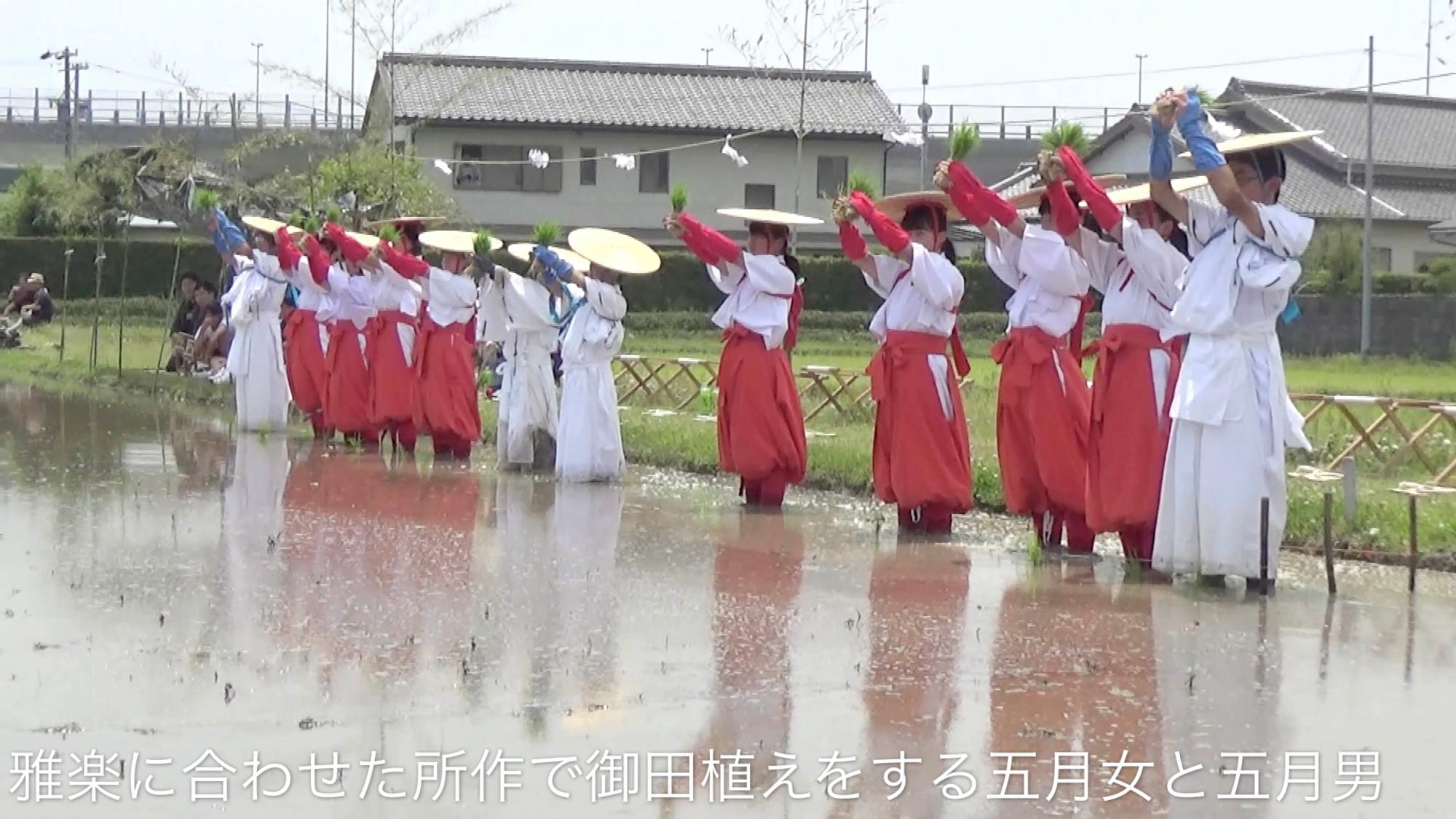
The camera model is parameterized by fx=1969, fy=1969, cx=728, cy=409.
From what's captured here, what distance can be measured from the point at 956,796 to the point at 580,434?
862 cm

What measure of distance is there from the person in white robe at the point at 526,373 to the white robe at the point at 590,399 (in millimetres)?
835

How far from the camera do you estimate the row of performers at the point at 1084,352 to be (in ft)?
29.8

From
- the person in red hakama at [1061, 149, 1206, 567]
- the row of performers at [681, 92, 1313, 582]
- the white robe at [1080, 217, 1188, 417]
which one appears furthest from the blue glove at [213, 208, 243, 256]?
the person in red hakama at [1061, 149, 1206, 567]

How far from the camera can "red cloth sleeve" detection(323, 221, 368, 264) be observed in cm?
1588

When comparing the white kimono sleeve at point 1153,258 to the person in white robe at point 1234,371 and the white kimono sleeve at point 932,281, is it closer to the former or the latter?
the person in white robe at point 1234,371

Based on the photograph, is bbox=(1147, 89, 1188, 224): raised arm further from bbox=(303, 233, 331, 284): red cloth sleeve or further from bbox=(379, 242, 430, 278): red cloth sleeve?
bbox=(303, 233, 331, 284): red cloth sleeve

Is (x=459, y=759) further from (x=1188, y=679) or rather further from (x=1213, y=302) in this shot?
(x=1213, y=302)

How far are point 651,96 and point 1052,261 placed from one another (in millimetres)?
36684


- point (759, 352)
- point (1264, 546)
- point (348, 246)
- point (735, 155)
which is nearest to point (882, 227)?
point (759, 352)

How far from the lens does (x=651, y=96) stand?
151 feet

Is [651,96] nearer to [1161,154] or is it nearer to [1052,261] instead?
[1052,261]

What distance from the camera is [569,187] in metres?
44.5

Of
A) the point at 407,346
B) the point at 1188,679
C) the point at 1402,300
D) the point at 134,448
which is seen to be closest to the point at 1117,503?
the point at 1188,679

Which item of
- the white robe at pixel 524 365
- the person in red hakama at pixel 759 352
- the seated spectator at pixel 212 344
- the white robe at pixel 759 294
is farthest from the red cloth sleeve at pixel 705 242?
the seated spectator at pixel 212 344
